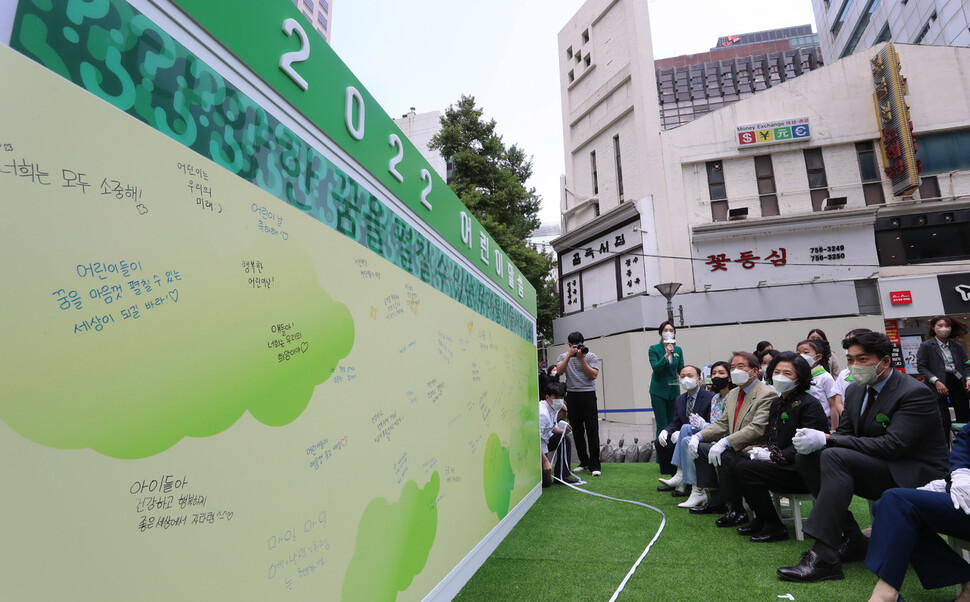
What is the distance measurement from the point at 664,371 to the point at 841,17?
25416mm

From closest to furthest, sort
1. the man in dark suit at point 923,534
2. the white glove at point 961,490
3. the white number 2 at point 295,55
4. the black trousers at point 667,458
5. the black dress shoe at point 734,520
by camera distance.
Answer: the white number 2 at point 295,55
the white glove at point 961,490
the man in dark suit at point 923,534
the black dress shoe at point 734,520
the black trousers at point 667,458

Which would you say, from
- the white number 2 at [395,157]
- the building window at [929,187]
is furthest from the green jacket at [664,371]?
the building window at [929,187]

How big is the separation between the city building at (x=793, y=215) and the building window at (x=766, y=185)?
1.2 inches

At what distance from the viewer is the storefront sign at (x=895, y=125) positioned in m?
12.1

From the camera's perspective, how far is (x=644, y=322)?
1313 cm

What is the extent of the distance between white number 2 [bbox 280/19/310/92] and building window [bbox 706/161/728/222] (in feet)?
44.6

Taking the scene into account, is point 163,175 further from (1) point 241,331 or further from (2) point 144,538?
(2) point 144,538

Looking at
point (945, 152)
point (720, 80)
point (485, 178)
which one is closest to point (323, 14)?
point (485, 178)

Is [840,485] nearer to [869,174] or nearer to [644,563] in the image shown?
[644,563]

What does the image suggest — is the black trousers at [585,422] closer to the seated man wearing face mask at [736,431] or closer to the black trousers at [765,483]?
the seated man wearing face mask at [736,431]

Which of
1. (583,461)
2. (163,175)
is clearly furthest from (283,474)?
(583,461)

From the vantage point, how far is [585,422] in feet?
19.1

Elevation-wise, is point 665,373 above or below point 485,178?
below

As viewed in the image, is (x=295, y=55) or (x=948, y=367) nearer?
(x=295, y=55)
